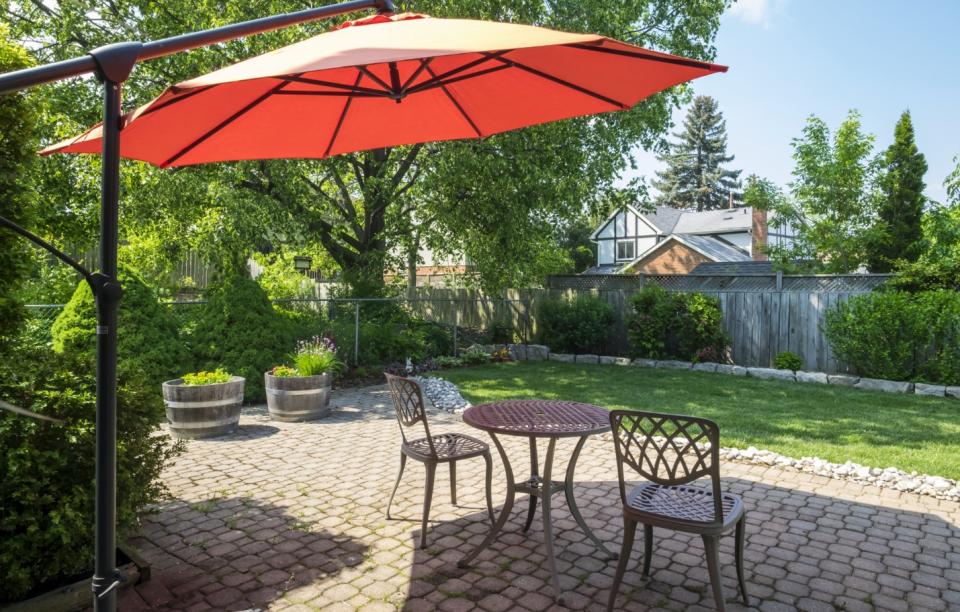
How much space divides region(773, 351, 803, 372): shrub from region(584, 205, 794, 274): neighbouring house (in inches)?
742

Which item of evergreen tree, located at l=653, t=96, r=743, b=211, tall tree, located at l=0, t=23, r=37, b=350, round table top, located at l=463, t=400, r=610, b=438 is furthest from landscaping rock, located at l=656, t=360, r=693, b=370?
evergreen tree, located at l=653, t=96, r=743, b=211

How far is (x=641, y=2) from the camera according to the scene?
440 inches

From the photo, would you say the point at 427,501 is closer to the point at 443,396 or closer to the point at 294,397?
the point at 294,397

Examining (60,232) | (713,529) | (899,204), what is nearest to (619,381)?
(713,529)

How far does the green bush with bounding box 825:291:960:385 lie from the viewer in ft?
29.8

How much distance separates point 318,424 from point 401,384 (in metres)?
3.50

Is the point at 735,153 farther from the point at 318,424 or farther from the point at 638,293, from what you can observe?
the point at 318,424

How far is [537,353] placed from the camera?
1345cm

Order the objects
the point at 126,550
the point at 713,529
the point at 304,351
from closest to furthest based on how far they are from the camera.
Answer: the point at 713,529
the point at 126,550
the point at 304,351

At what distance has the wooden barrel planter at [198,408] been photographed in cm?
636

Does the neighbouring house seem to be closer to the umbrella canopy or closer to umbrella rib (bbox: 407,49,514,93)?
the umbrella canopy

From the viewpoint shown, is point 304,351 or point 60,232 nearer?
point 304,351

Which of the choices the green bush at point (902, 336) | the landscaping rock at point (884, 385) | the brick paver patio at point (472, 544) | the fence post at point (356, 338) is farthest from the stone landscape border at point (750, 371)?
the brick paver patio at point (472, 544)

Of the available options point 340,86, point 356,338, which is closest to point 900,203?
point 356,338
